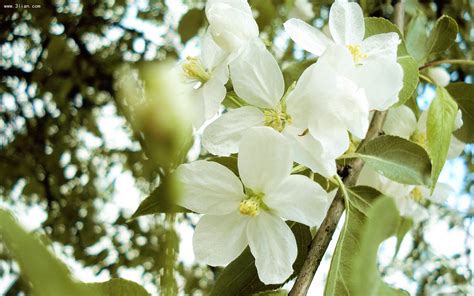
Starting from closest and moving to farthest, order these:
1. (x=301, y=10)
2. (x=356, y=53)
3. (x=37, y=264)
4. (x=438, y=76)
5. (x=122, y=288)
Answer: (x=37, y=264) → (x=122, y=288) → (x=356, y=53) → (x=438, y=76) → (x=301, y=10)

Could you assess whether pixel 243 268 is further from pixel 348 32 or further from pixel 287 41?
pixel 287 41

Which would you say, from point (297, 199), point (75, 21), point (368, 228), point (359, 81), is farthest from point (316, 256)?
point (75, 21)

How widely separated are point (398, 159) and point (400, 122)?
0.18m

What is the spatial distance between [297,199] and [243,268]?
0.12 meters

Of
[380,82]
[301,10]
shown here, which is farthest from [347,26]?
[301,10]

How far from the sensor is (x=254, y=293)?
0.62 meters

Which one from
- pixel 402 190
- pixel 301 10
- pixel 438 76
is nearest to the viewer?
pixel 402 190

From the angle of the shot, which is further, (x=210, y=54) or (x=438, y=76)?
(x=438, y=76)

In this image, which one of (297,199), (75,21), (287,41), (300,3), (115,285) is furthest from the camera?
(287,41)

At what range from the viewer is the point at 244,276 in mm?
625

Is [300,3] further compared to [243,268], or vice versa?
[300,3]

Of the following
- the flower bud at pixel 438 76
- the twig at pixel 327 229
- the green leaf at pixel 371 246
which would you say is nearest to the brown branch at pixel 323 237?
the twig at pixel 327 229

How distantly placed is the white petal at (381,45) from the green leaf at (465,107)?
25 centimetres

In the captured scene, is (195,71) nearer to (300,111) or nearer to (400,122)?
(300,111)
